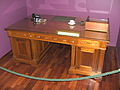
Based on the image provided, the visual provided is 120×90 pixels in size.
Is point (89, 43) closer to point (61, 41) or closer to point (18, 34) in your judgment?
point (61, 41)

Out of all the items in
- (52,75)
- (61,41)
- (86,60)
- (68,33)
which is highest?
(68,33)

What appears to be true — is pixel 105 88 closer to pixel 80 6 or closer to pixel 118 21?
pixel 118 21

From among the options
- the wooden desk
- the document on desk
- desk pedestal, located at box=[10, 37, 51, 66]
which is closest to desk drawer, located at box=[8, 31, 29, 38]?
the wooden desk

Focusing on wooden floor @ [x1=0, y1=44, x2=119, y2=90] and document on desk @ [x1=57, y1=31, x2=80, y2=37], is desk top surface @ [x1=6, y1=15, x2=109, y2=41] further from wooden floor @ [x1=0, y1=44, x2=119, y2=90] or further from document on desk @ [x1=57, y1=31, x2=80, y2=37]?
wooden floor @ [x1=0, y1=44, x2=119, y2=90]

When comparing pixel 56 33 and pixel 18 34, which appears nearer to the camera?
pixel 56 33

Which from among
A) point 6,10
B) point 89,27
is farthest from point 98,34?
point 6,10

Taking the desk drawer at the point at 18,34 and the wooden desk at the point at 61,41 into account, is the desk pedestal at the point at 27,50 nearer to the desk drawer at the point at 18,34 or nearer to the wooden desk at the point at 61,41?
the wooden desk at the point at 61,41

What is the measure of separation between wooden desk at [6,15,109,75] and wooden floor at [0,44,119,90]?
0.56 feet

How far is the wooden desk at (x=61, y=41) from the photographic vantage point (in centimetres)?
233

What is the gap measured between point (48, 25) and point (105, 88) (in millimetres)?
1557

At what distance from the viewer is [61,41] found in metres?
2.49

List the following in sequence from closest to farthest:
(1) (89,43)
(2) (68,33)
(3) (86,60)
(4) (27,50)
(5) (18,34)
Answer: (1) (89,43) → (2) (68,33) → (3) (86,60) → (5) (18,34) → (4) (27,50)

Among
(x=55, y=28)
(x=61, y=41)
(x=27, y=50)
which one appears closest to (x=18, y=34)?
(x=27, y=50)

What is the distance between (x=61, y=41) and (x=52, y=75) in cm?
72
